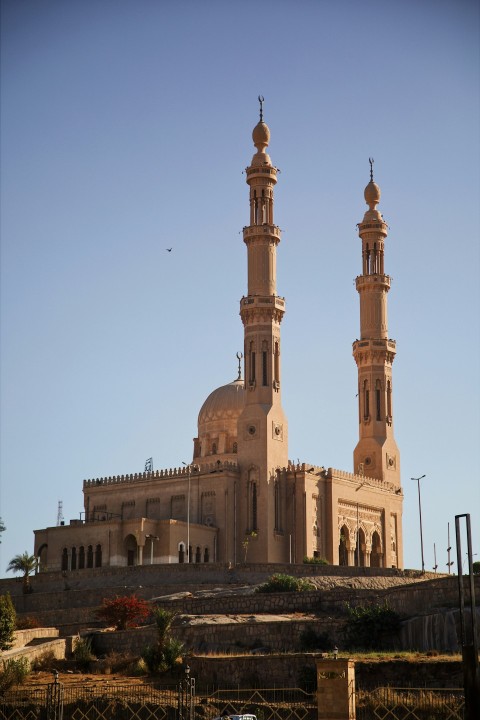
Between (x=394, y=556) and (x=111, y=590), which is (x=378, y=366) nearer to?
(x=394, y=556)

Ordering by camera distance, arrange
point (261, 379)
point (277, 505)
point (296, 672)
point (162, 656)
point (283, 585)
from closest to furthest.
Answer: point (296, 672) < point (162, 656) < point (283, 585) < point (277, 505) < point (261, 379)

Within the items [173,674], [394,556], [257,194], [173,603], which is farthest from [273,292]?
[173,674]

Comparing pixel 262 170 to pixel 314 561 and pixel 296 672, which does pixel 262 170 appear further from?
pixel 296 672

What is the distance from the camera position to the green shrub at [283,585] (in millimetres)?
50688

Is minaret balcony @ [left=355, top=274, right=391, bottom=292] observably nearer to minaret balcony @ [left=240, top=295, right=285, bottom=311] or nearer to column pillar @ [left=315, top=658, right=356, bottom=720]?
minaret balcony @ [left=240, top=295, right=285, bottom=311]

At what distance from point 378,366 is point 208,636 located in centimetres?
3410

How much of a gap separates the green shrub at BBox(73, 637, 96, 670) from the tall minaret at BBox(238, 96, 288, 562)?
23.4 metres

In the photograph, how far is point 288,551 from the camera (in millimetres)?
66312

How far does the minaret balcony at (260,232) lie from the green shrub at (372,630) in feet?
105

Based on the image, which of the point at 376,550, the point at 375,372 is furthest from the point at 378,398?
the point at 376,550

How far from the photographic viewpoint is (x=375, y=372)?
2899 inches

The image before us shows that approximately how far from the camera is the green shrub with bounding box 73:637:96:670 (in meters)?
40.9

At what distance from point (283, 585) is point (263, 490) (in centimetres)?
1556

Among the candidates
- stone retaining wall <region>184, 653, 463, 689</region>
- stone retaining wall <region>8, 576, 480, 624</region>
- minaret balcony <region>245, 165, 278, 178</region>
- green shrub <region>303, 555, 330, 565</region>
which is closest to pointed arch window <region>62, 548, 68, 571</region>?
stone retaining wall <region>8, 576, 480, 624</region>
